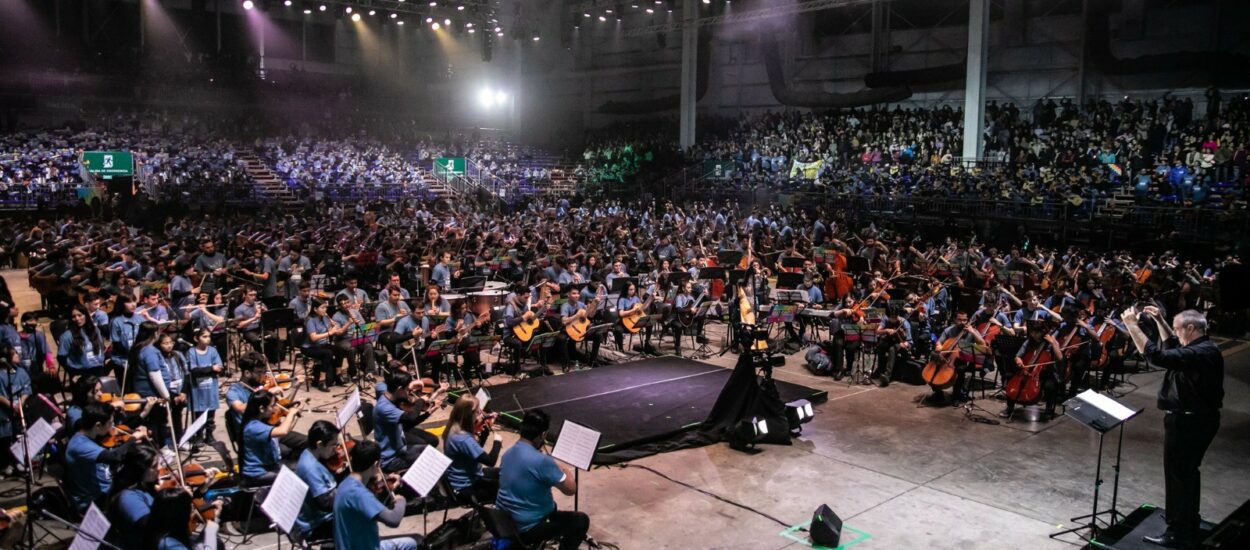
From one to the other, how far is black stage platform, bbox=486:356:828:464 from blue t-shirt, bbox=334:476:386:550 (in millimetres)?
4240

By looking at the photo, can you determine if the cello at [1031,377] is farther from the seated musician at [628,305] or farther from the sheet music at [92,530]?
the sheet music at [92,530]

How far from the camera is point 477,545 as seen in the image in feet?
25.4

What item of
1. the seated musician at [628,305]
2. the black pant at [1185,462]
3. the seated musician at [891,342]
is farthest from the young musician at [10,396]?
the seated musician at [891,342]

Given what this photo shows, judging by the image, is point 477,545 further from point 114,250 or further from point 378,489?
point 114,250

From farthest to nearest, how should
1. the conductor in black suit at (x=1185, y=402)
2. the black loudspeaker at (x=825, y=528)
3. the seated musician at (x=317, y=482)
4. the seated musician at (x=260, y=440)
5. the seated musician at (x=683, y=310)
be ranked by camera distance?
the seated musician at (x=683, y=310) → the seated musician at (x=260, y=440) → the black loudspeaker at (x=825, y=528) → the conductor in black suit at (x=1185, y=402) → the seated musician at (x=317, y=482)

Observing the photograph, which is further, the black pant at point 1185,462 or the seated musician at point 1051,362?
the seated musician at point 1051,362

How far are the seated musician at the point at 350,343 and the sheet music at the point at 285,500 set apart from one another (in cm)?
738

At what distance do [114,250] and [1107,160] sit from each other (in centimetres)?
2589

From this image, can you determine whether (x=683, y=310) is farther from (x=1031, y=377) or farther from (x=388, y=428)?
(x=388, y=428)

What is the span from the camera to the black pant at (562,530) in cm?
692

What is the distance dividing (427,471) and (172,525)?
1700 mm

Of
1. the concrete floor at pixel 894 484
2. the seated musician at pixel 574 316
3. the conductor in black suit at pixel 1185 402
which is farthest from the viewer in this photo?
the seated musician at pixel 574 316

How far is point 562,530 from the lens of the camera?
277 inches

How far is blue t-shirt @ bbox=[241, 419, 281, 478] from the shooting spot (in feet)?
26.2
